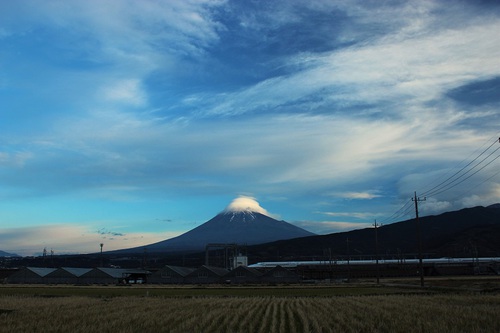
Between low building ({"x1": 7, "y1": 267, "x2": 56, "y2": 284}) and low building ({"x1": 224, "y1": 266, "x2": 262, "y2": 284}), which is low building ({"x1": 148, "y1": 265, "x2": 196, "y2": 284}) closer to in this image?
low building ({"x1": 224, "y1": 266, "x2": 262, "y2": 284})

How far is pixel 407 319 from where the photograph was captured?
23734mm

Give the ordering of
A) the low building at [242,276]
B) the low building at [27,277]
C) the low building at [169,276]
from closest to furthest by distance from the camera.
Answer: the low building at [242,276]
the low building at [169,276]
the low building at [27,277]

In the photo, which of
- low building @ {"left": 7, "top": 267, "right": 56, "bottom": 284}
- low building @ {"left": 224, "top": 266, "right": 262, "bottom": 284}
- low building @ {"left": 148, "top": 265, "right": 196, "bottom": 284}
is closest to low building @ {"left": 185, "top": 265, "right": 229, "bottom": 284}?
low building @ {"left": 148, "top": 265, "right": 196, "bottom": 284}

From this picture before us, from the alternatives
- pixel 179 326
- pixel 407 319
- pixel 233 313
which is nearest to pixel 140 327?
pixel 179 326

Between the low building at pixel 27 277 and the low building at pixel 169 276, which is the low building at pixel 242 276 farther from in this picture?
the low building at pixel 27 277

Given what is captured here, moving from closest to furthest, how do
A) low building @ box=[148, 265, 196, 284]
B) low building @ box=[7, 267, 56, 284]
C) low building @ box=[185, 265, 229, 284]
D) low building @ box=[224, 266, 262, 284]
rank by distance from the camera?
low building @ box=[224, 266, 262, 284]
low building @ box=[185, 265, 229, 284]
low building @ box=[148, 265, 196, 284]
low building @ box=[7, 267, 56, 284]

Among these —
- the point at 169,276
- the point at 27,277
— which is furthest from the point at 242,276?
the point at 27,277

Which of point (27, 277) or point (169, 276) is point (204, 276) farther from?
point (27, 277)

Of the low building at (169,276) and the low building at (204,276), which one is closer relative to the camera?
the low building at (204,276)

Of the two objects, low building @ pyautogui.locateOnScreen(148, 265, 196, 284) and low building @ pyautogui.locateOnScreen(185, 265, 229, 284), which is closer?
low building @ pyautogui.locateOnScreen(185, 265, 229, 284)

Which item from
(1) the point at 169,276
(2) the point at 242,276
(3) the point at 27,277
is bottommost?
(2) the point at 242,276

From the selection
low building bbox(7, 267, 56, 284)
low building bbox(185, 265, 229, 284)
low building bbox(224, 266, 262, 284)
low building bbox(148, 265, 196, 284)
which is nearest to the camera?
low building bbox(224, 266, 262, 284)

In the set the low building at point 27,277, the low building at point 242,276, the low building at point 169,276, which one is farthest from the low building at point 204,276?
the low building at point 27,277

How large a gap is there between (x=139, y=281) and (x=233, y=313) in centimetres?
9904
